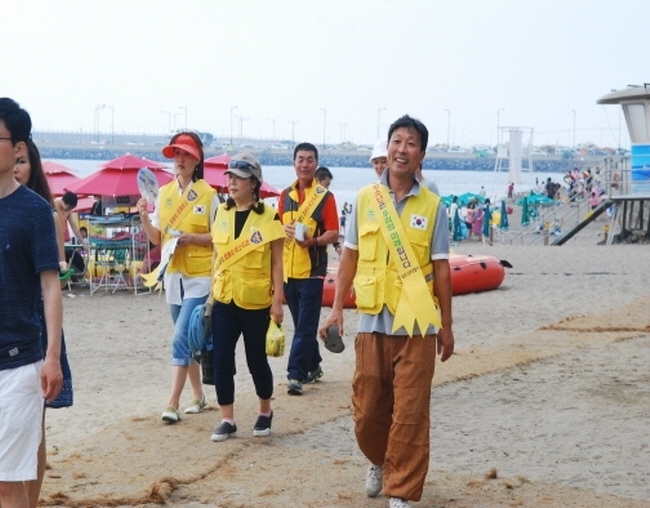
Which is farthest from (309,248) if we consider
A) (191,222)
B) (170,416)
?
(170,416)

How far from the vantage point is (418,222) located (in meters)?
5.85

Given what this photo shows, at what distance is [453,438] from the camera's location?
24.9 feet

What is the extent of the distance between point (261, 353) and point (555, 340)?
551 cm

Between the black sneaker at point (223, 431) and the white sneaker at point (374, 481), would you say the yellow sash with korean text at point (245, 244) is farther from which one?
the white sneaker at point (374, 481)

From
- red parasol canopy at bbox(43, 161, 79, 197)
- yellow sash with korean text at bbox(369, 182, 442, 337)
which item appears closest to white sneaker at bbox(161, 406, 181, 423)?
yellow sash with korean text at bbox(369, 182, 442, 337)

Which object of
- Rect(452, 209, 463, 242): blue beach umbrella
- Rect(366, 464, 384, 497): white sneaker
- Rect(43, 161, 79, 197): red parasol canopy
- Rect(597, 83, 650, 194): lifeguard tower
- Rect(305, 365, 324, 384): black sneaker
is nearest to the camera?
Rect(366, 464, 384, 497): white sneaker

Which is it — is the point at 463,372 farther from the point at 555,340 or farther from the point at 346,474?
the point at 346,474

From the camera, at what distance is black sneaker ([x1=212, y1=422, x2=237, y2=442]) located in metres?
7.39

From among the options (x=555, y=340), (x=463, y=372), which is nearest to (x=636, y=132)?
(x=555, y=340)

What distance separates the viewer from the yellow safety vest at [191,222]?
8.06 m

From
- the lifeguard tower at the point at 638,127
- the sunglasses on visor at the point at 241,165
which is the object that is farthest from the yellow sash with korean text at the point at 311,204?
the lifeguard tower at the point at 638,127

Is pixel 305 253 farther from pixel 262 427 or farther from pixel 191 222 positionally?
pixel 262 427

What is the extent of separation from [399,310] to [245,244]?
1.94 meters

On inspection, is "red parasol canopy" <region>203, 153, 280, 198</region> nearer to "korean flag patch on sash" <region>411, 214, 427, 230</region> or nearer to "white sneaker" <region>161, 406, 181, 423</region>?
"white sneaker" <region>161, 406, 181, 423</region>
